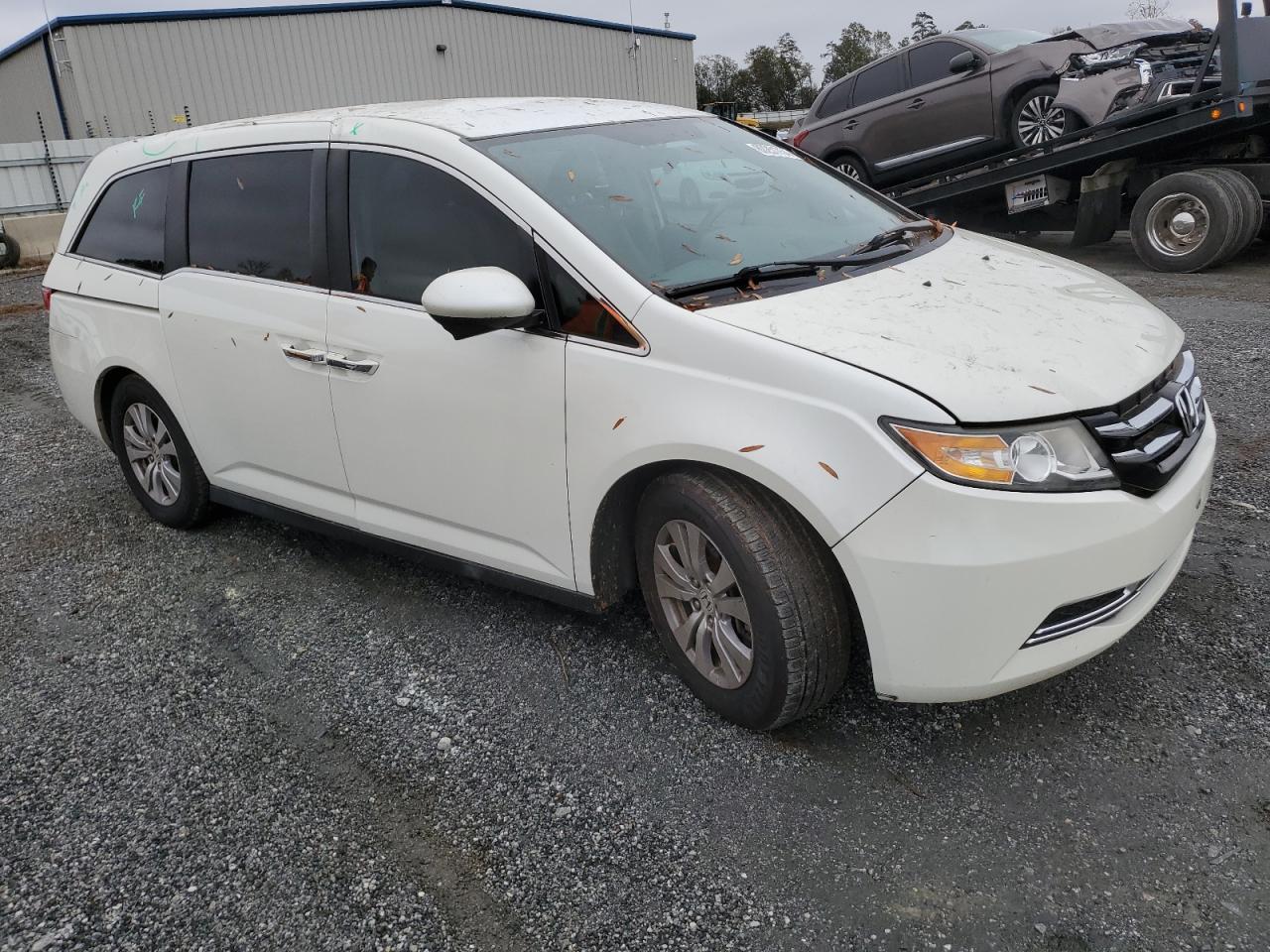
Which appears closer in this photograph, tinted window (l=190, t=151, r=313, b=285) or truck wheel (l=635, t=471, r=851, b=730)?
truck wheel (l=635, t=471, r=851, b=730)

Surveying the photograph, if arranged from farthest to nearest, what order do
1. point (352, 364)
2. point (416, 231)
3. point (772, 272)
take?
1. point (352, 364)
2. point (416, 231)
3. point (772, 272)

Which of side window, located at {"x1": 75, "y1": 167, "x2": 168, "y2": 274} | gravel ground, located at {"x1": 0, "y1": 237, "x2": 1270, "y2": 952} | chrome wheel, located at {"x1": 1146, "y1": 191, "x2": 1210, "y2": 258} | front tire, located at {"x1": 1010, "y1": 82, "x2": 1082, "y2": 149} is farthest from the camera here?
front tire, located at {"x1": 1010, "y1": 82, "x2": 1082, "y2": 149}

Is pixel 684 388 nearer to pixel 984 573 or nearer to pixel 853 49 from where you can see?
pixel 984 573

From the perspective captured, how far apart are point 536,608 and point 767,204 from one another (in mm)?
1628

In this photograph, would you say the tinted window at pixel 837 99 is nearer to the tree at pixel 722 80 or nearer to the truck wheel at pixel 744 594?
the truck wheel at pixel 744 594

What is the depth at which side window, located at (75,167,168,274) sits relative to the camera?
4.18m

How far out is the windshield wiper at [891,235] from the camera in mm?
3254

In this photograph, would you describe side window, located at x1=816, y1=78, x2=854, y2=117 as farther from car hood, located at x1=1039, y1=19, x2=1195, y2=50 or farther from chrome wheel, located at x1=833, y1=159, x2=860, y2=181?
car hood, located at x1=1039, y1=19, x2=1195, y2=50

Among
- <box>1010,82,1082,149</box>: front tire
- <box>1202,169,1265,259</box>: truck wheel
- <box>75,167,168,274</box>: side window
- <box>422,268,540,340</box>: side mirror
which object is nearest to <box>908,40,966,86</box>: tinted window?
<box>1010,82,1082,149</box>: front tire

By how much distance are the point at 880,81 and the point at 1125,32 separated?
2.59 meters

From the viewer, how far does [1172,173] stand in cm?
893

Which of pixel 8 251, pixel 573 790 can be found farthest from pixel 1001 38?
pixel 8 251

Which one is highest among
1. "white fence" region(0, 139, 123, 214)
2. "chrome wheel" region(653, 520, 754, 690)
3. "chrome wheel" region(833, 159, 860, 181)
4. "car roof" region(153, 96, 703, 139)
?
"white fence" region(0, 139, 123, 214)

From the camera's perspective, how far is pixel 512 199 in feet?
9.75
